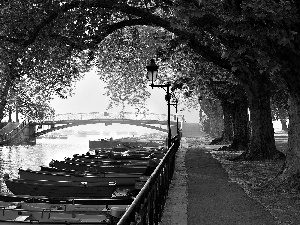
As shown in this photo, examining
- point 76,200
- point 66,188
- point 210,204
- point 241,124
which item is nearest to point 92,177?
point 66,188

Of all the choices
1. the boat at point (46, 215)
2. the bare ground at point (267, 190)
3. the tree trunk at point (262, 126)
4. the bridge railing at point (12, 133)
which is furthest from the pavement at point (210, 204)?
the bridge railing at point (12, 133)

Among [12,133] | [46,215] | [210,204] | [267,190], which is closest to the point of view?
[46,215]

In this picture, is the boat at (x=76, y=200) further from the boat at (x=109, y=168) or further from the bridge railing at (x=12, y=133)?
the bridge railing at (x=12, y=133)

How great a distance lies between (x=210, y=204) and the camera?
37.9ft

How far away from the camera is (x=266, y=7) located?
1012 centimetres

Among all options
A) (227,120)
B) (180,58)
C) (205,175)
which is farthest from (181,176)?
(227,120)

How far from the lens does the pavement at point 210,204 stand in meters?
9.78

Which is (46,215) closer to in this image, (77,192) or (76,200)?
(76,200)

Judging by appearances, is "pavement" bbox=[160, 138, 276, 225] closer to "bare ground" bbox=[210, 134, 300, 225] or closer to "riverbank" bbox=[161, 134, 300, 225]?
"riverbank" bbox=[161, 134, 300, 225]

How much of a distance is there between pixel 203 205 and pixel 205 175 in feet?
20.3

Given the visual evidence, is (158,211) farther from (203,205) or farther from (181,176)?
(181,176)

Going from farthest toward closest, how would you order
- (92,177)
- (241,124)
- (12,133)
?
1. (12,133)
2. (241,124)
3. (92,177)

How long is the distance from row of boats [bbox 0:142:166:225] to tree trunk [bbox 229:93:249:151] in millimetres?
6369

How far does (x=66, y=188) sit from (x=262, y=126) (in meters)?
9.44
